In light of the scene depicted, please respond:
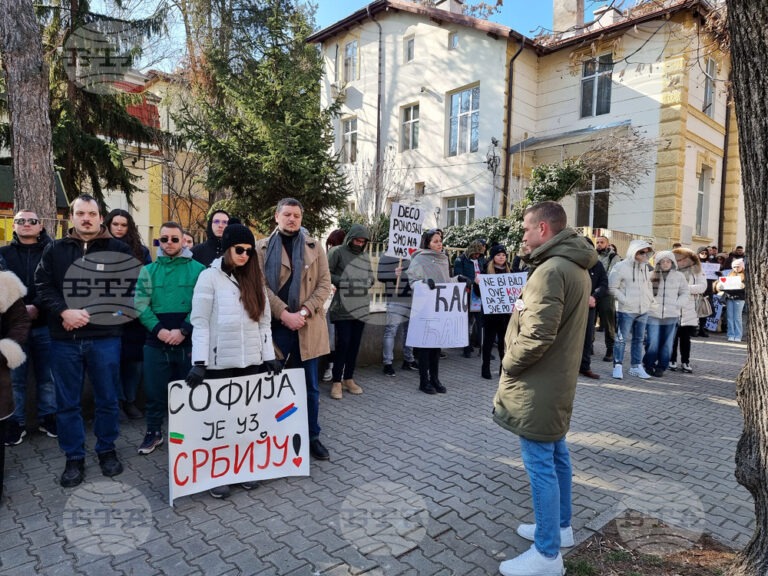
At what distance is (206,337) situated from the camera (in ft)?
11.4

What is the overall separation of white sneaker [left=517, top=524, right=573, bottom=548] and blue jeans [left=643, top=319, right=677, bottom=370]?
5284 millimetres

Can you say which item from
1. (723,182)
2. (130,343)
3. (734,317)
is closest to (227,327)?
(130,343)

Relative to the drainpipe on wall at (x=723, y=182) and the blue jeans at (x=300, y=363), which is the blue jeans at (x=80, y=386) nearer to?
the blue jeans at (x=300, y=363)

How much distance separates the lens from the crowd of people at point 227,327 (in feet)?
8.70

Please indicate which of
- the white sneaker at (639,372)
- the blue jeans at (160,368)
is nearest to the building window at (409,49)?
the white sneaker at (639,372)

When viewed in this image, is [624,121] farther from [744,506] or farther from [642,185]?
[744,506]

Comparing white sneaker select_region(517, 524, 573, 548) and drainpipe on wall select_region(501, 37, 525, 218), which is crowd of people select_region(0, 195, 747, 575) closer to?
white sneaker select_region(517, 524, 573, 548)

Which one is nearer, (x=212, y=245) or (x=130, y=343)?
(x=130, y=343)

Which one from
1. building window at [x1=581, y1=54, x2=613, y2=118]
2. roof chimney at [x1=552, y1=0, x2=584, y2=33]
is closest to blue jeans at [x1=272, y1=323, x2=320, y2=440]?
building window at [x1=581, y1=54, x2=613, y2=118]

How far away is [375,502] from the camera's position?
344cm

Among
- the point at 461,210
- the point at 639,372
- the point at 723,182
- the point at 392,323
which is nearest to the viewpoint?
the point at 392,323

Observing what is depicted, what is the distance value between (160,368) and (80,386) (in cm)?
58

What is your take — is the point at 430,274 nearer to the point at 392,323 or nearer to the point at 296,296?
the point at 392,323

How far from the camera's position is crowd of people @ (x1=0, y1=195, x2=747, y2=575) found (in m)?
2.65
